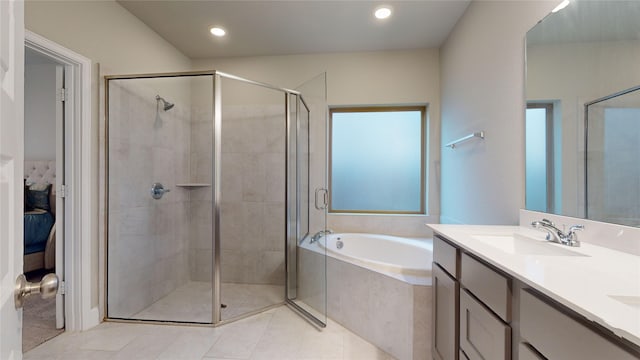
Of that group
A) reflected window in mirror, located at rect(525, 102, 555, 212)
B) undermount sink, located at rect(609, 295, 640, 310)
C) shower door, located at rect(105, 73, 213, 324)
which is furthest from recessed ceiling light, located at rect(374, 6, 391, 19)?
undermount sink, located at rect(609, 295, 640, 310)

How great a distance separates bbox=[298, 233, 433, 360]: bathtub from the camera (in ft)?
5.39

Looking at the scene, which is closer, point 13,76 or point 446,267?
point 13,76

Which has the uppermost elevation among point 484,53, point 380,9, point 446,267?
point 380,9

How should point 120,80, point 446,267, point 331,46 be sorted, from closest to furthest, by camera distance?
point 446,267, point 120,80, point 331,46

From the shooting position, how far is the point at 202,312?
2289mm

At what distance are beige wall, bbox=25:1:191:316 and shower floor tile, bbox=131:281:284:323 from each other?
1.66ft

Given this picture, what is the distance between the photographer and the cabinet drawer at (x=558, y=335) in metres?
0.54

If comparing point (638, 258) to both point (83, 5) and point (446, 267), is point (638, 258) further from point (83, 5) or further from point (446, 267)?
→ point (83, 5)

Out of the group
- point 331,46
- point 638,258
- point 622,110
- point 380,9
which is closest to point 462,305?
point 638,258

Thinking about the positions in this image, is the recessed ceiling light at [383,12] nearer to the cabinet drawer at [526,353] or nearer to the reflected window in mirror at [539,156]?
the reflected window in mirror at [539,156]

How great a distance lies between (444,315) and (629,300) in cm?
85

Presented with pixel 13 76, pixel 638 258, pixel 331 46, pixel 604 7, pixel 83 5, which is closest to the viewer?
pixel 13 76

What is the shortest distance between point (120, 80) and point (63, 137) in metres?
0.60

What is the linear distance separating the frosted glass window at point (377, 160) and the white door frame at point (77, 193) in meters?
2.20
